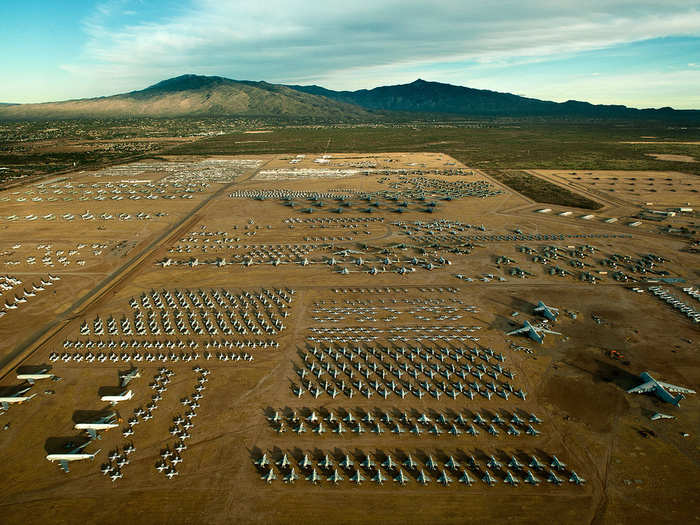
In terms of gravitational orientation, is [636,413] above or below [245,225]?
below

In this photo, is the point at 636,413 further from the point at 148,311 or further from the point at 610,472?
the point at 148,311

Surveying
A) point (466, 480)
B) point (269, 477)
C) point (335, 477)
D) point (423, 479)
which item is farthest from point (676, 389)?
point (269, 477)

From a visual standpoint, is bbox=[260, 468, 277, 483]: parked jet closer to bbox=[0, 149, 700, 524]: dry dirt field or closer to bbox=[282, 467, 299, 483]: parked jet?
bbox=[0, 149, 700, 524]: dry dirt field

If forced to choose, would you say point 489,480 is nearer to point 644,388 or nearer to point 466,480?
point 466,480

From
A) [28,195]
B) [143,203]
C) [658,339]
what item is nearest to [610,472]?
[658,339]

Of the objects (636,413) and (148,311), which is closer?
(636,413)
